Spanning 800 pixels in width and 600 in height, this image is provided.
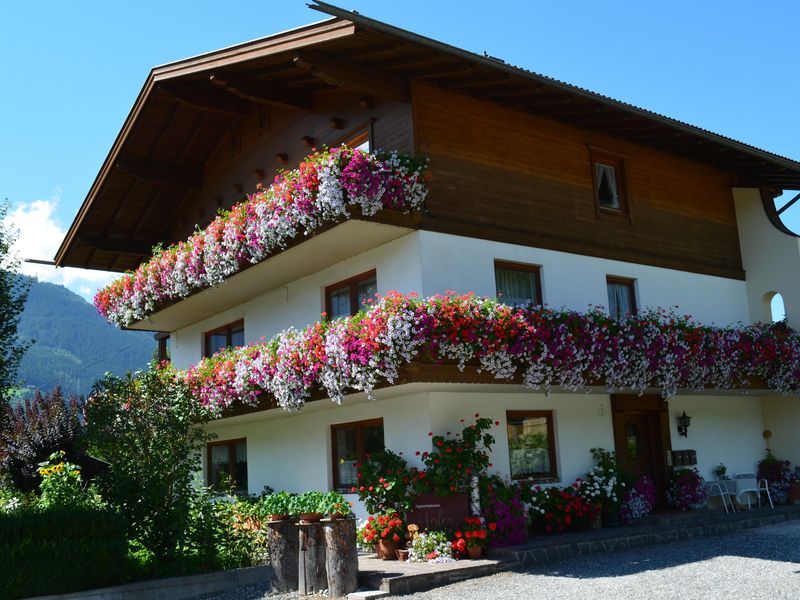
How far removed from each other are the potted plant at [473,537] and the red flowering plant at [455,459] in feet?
1.87

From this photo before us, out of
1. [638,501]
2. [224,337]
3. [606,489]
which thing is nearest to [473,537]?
[606,489]

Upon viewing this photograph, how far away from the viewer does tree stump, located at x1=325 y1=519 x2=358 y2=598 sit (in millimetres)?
10918

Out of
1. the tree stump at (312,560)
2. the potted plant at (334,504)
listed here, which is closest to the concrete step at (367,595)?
the tree stump at (312,560)

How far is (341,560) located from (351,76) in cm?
768

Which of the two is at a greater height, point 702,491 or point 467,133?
point 467,133

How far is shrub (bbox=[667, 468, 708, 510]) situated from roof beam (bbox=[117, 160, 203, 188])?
1316 cm

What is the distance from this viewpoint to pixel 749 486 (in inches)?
683

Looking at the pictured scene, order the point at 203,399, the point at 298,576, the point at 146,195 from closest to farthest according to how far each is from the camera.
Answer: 1. the point at 298,576
2. the point at 203,399
3. the point at 146,195

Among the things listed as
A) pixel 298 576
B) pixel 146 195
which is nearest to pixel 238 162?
pixel 146 195

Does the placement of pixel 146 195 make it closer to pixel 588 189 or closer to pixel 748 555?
pixel 588 189

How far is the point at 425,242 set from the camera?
14.0 metres

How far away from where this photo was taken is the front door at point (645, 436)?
16.8 meters

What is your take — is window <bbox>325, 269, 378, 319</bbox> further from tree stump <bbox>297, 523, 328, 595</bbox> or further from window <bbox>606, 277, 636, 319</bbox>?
window <bbox>606, 277, 636, 319</bbox>

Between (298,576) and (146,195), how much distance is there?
42.0 feet
